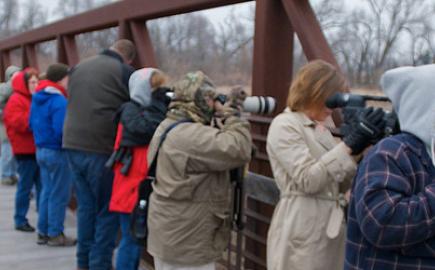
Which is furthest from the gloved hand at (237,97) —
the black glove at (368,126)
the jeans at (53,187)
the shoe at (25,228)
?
the shoe at (25,228)

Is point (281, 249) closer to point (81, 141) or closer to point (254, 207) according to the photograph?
point (254, 207)

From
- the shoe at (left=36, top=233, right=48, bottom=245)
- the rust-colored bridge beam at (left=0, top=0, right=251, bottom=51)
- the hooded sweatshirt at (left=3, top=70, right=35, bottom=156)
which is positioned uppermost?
the rust-colored bridge beam at (left=0, top=0, right=251, bottom=51)

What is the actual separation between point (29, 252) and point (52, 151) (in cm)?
97

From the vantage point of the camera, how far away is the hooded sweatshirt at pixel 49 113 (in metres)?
4.95

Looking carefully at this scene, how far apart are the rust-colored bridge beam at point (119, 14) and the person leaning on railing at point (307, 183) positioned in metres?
1.29

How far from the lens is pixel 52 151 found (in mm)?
5125

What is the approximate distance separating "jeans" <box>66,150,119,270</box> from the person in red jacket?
1691 mm

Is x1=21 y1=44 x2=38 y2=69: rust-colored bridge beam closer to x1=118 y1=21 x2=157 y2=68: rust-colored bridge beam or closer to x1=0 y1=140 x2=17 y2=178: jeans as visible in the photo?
x1=0 y1=140 x2=17 y2=178: jeans

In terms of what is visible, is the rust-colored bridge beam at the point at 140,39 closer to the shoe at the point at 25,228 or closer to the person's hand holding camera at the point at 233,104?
the person's hand holding camera at the point at 233,104

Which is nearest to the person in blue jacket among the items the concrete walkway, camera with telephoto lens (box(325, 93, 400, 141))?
the concrete walkway

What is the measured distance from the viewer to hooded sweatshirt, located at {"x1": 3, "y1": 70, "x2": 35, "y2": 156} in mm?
5762

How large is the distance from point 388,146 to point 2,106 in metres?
5.94

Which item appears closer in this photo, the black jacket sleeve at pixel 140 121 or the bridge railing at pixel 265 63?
the bridge railing at pixel 265 63

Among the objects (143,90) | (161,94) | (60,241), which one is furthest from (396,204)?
(60,241)
